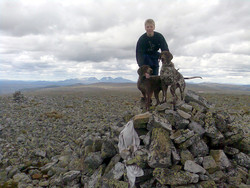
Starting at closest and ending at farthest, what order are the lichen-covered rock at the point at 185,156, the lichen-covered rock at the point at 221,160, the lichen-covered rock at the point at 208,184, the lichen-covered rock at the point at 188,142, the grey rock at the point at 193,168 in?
the lichen-covered rock at the point at 208,184
the grey rock at the point at 193,168
the lichen-covered rock at the point at 185,156
the lichen-covered rock at the point at 221,160
the lichen-covered rock at the point at 188,142

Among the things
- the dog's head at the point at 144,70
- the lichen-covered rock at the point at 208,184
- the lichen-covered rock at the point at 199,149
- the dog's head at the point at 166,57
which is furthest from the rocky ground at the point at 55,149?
the dog's head at the point at 166,57

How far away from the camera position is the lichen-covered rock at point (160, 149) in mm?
5651

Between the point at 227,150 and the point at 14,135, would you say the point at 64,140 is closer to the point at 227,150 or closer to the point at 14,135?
the point at 14,135

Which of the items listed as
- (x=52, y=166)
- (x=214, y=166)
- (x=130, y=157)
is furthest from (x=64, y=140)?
(x=214, y=166)

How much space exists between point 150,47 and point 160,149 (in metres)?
4.80

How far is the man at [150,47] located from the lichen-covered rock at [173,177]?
498 centimetres

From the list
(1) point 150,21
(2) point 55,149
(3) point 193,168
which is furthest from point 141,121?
(2) point 55,149

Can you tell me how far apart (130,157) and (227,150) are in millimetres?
3877

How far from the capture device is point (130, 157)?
6.44 meters

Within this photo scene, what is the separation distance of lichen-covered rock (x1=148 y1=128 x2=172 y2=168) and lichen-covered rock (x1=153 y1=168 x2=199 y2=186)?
243 millimetres

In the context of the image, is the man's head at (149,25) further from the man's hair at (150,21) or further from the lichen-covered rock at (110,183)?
the lichen-covered rock at (110,183)

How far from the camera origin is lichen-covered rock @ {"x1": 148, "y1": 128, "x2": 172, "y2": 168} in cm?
565

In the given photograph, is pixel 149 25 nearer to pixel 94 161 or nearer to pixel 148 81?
pixel 148 81

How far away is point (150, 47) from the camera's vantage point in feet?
26.9
